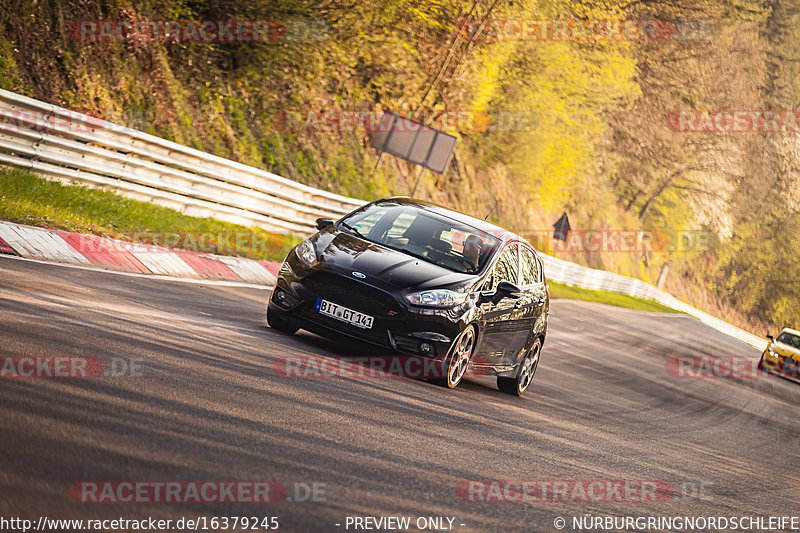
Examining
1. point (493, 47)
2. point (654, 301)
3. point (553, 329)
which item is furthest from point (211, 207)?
point (654, 301)

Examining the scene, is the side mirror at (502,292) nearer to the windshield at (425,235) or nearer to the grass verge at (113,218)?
the windshield at (425,235)

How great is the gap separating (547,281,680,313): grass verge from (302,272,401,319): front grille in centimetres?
2399

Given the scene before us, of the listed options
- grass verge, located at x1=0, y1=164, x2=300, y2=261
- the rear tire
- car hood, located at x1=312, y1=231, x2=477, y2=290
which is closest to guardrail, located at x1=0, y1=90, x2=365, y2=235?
grass verge, located at x1=0, y1=164, x2=300, y2=261

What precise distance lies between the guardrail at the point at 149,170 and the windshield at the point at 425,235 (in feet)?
18.6

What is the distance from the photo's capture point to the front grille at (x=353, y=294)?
8.48m

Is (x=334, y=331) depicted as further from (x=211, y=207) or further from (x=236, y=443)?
(x=211, y=207)

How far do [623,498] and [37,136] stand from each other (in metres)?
10.0

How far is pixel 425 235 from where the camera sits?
9680 mm

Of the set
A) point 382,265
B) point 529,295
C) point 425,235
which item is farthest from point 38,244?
point 529,295

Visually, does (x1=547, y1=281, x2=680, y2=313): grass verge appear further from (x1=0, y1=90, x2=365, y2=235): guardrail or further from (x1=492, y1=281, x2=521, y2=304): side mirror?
(x1=492, y1=281, x2=521, y2=304): side mirror

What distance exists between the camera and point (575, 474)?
673 cm

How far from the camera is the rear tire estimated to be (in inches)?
368

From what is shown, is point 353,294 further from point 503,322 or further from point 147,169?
point 147,169

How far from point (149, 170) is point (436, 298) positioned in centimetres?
829
